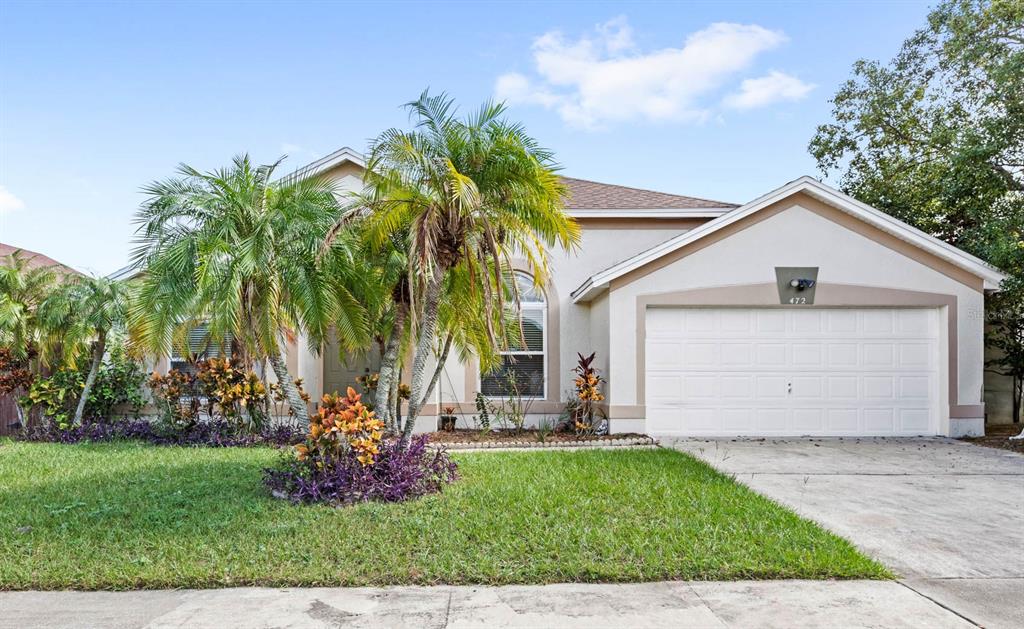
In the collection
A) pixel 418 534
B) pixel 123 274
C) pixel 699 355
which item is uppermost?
pixel 123 274

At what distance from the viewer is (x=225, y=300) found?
25.8 ft

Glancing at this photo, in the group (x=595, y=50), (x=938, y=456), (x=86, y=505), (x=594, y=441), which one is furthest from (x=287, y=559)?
(x=595, y=50)

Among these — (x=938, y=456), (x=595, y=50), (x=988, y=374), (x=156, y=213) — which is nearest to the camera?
(x=156, y=213)

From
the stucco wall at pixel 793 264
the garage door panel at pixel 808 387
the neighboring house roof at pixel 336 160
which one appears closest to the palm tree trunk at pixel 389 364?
the stucco wall at pixel 793 264

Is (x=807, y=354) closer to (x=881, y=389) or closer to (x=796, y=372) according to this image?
(x=796, y=372)

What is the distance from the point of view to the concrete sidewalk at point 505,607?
3.88 meters

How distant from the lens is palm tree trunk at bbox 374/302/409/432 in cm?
952

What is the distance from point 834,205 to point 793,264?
1321mm

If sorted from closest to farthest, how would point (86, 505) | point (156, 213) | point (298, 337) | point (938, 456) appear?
1. point (86, 505)
2. point (156, 213)
3. point (938, 456)
4. point (298, 337)

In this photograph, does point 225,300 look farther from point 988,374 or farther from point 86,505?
point 988,374

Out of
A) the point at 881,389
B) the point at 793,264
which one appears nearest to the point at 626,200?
the point at 793,264

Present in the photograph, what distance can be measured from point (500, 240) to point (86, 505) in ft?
17.9

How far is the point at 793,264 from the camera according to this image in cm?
1150

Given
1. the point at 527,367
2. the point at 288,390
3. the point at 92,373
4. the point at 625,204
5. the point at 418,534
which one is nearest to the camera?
the point at 418,534
